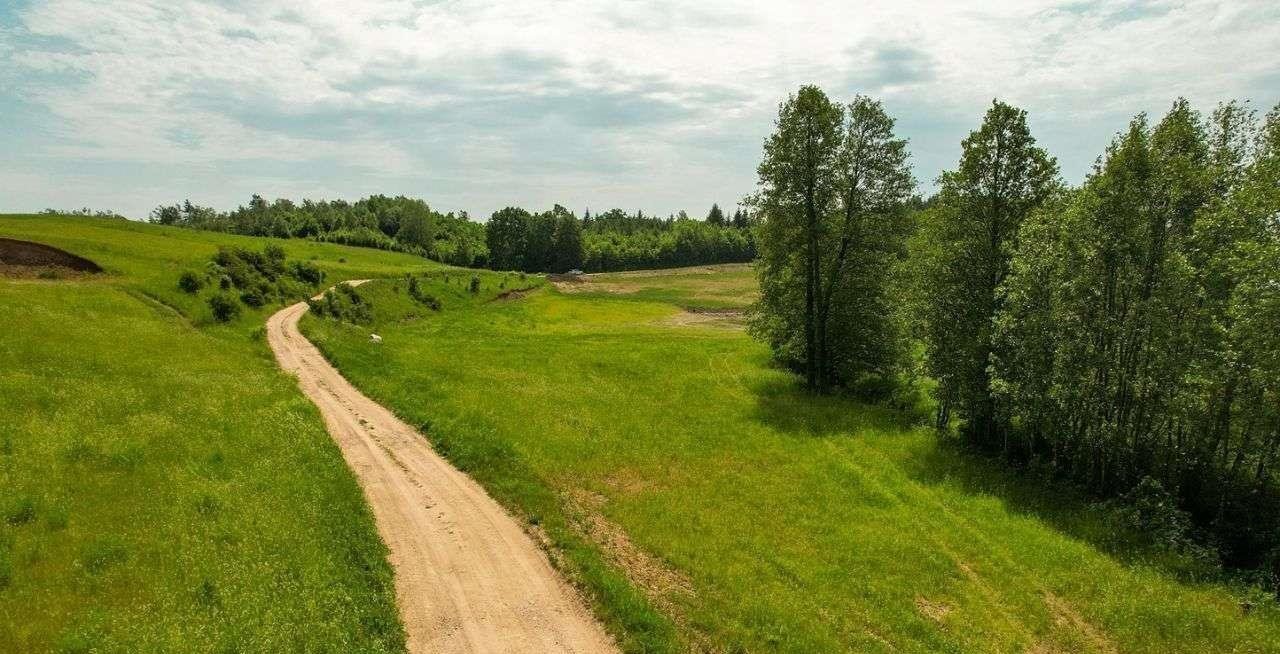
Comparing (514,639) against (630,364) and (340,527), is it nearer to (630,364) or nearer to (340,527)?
(340,527)

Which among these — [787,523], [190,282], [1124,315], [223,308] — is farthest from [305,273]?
[1124,315]

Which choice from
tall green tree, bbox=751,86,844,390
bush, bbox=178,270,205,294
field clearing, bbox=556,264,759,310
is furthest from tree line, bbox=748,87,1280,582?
field clearing, bbox=556,264,759,310

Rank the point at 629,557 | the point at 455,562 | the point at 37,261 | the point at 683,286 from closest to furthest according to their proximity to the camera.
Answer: the point at 455,562
the point at 629,557
the point at 37,261
the point at 683,286

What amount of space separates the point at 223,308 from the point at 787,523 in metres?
47.3

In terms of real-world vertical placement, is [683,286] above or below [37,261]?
below

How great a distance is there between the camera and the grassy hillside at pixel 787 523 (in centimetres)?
1817

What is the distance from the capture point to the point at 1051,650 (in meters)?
17.9

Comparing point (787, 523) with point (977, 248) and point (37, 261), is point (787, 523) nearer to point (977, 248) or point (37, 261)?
point (977, 248)

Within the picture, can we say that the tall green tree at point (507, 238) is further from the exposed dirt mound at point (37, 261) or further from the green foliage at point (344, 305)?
the exposed dirt mound at point (37, 261)

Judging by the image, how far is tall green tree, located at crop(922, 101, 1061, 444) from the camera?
109 ft

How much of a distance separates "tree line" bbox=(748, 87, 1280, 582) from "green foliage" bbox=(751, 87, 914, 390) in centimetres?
533

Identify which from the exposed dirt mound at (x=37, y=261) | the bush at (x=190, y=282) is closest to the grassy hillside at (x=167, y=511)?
the exposed dirt mound at (x=37, y=261)

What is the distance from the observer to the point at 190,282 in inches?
1996

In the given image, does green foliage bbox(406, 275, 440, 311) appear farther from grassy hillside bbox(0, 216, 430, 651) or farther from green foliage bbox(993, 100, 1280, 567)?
green foliage bbox(993, 100, 1280, 567)
